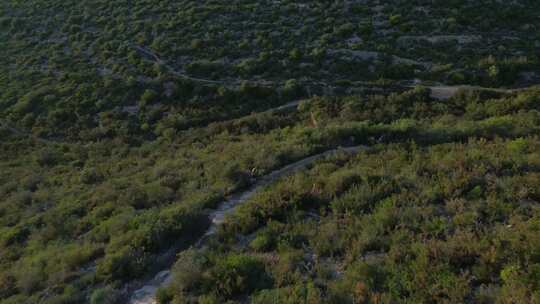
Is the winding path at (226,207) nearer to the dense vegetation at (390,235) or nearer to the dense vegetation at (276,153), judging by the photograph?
the dense vegetation at (276,153)

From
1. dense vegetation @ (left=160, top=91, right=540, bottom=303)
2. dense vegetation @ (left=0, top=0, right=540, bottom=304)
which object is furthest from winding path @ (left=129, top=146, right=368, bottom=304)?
dense vegetation @ (left=160, top=91, right=540, bottom=303)

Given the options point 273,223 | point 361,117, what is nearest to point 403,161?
point 273,223

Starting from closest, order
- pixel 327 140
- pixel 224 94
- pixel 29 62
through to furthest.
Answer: pixel 327 140 < pixel 224 94 < pixel 29 62

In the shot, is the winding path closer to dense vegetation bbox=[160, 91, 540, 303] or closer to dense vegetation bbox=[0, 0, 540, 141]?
dense vegetation bbox=[160, 91, 540, 303]

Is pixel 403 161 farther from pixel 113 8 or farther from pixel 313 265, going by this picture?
pixel 113 8

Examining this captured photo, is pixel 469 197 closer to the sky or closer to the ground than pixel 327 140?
closer to the sky

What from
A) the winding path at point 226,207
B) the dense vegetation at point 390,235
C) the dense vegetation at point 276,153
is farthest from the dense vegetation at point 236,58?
the dense vegetation at point 390,235
